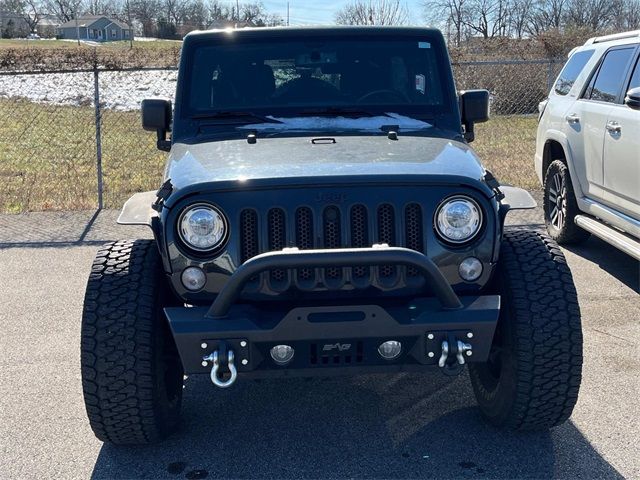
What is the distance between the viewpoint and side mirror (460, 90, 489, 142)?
176 inches

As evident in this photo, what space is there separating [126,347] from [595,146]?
425 centimetres

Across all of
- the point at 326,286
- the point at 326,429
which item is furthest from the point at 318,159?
the point at 326,429

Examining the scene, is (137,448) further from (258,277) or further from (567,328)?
(567,328)

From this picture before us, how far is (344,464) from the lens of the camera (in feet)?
11.0

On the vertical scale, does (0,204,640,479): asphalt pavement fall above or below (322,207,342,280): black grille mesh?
below

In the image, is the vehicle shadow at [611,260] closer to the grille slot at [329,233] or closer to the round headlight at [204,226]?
the grille slot at [329,233]

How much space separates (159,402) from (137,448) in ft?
1.05

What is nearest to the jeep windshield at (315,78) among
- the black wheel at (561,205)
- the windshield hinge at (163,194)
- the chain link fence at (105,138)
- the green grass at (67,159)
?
the windshield hinge at (163,194)

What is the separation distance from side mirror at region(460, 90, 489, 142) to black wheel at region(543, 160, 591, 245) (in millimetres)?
2397

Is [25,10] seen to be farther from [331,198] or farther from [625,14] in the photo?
[331,198]

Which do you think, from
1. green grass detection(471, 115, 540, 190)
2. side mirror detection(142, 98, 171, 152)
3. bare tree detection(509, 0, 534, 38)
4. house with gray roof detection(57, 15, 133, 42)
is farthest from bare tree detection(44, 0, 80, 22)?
side mirror detection(142, 98, 171, 152)

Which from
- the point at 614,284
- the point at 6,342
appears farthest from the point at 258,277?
the point at 614,284

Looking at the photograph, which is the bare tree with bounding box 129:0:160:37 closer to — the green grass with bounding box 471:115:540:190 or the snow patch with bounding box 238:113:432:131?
the green grass with bounding box 471:115:540:190

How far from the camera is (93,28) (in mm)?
A: 101250
